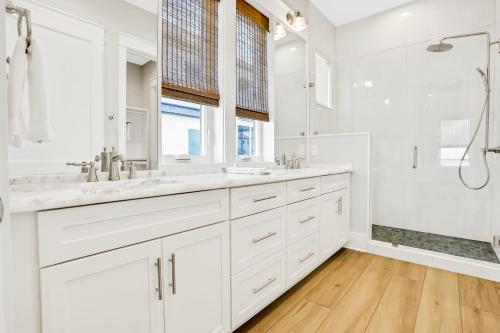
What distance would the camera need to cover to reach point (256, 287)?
139 cm

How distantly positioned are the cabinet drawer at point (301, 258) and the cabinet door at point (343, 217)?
486 millimetres

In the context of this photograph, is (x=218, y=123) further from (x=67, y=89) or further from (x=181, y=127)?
(x=67, y=89)

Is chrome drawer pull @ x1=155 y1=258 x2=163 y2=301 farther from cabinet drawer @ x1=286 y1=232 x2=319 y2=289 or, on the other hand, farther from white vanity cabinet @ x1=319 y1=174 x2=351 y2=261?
white vanity cabinet @ x1=319 y1=174 x2=351 y2=261

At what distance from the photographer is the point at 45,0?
1.12 meters

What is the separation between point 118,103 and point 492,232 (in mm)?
3321

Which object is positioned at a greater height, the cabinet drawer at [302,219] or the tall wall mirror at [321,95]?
the tall wall mirror at [321,95]

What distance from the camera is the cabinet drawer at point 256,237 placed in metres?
1.26

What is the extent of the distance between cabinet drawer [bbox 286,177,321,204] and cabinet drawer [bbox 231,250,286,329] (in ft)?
1.15

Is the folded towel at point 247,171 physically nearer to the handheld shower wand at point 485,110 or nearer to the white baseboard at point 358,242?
the white baseboard at point 358,242

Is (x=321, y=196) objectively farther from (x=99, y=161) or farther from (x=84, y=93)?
(x=84, y=93)

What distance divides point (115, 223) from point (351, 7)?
342 cm

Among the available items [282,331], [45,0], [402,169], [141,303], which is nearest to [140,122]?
[45,0]

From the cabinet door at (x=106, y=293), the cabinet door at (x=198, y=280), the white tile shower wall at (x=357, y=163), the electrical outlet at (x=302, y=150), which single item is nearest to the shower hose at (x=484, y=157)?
the white tile shower wall at (x=357, y=163)

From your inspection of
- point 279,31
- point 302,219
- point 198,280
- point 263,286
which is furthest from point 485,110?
point 198,280
